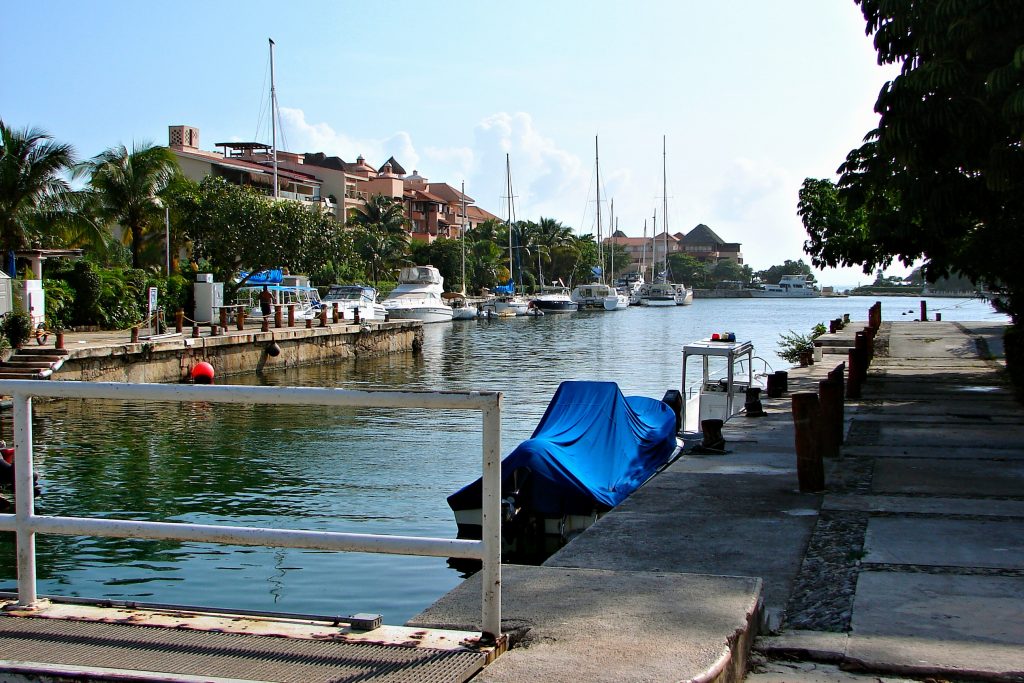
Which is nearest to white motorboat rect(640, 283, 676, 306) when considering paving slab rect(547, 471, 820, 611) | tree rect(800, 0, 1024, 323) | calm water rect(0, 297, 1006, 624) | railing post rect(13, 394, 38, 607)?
calm water rect(0, 297, 1006, 624)

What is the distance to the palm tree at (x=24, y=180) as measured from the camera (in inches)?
1503

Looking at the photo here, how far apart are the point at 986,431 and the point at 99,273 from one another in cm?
3584

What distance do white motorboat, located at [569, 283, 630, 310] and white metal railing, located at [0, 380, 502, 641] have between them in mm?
110737

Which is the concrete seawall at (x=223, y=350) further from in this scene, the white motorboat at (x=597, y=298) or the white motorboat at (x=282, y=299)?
the white motorboat at (x=597, y=298)

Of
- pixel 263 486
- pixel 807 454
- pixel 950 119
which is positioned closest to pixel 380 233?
pixel 263 486

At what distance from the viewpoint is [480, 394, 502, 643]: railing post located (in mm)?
4703

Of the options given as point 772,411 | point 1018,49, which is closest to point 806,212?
point 772,411

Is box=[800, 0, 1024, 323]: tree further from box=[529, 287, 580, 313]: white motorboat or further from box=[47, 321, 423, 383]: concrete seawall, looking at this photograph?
box=[529, 287, 580, 313]: white motorboat

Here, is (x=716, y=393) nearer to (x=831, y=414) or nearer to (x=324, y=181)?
(x=831, y=414)

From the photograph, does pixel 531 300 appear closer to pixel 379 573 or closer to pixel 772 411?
pixel 772 411

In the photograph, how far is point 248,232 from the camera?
56250mm

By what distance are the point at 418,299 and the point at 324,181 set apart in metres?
31.3

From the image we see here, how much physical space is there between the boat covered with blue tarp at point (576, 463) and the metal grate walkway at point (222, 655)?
25.8ft

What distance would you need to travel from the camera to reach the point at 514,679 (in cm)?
441
